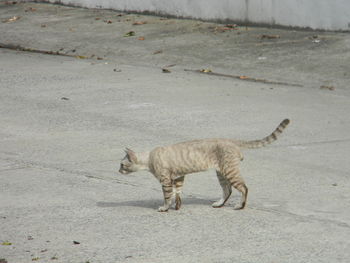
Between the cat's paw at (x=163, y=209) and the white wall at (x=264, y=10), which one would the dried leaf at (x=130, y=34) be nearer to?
the white wall at (x=264, y=10)

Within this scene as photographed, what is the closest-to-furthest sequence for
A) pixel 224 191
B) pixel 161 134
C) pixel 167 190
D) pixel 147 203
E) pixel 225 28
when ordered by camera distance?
pixel 167 190 < pixel 224 191 < pixel 147 203 < pixel 161 134 < pixel 225 28

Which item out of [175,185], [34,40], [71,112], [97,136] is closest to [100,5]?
[34,40]

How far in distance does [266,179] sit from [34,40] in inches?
375

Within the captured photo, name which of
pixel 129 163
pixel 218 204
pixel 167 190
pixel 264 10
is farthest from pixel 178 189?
pixel 264 10

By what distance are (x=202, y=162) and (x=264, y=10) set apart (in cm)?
877

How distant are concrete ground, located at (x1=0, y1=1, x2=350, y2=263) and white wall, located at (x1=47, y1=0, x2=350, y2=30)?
24cm

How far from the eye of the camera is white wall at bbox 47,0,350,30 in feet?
46.0

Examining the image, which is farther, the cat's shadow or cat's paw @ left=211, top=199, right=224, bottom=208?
the cat's shadow

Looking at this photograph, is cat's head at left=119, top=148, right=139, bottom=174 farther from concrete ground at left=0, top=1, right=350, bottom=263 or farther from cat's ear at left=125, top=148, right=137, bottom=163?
concrete ground at left=0, top=1, right=350, bottom=263

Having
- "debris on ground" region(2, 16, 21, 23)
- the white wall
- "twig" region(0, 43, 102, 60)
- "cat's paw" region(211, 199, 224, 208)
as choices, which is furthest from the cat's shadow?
"debris on ground" region(2, 16, 21, 23)

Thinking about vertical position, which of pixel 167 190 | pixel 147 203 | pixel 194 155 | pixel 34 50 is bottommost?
pixel 34 50

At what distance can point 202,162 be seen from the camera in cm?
673

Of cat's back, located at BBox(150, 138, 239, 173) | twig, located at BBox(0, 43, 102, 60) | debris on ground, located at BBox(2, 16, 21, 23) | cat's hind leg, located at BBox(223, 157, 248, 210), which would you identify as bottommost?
twig, located at BBox(0, 43, 102, 60)

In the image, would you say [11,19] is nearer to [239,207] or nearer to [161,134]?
[161,134]
